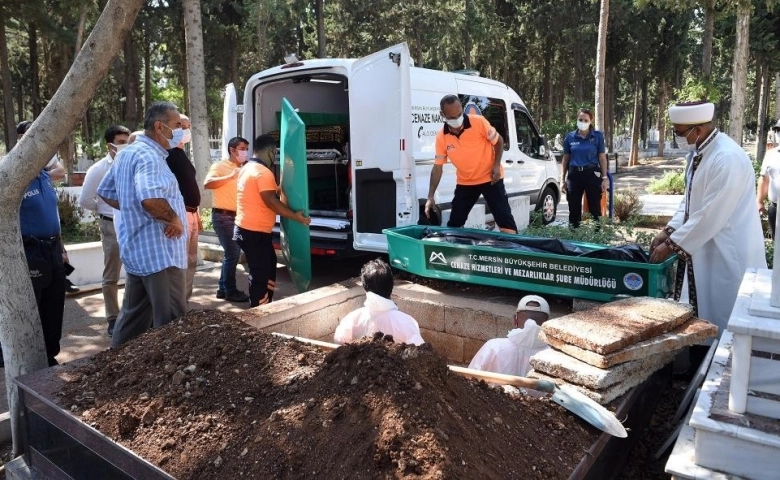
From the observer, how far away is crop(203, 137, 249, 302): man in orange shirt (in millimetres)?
6520

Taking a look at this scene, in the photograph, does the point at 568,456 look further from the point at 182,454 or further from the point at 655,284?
the point at 655,284

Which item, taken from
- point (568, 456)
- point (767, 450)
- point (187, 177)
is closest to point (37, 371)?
point (187, 177)

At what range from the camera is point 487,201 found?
635 cm

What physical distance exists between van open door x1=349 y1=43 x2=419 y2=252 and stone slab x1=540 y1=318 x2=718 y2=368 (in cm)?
340

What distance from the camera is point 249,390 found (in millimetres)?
2771

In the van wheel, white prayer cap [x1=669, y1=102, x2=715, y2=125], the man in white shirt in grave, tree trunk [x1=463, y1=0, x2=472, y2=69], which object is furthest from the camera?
tree trunk [x1=463, y1=0, x2=472, y2=69]

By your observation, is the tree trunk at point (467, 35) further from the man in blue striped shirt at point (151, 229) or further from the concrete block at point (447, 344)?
the man in blue striped shirt at point (151, 229)

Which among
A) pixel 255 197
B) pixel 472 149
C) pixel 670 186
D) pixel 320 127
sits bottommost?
pixel 670 186

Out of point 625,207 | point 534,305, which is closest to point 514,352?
point 534,305

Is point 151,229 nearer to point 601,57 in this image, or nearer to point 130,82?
point 601,57

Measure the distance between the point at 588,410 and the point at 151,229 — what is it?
2.76m

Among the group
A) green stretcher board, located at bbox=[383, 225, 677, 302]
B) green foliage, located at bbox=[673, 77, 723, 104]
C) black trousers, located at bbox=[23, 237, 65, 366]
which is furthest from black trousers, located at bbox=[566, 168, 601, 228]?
green foliage, located at bbox=[673, 77, 723, 104]

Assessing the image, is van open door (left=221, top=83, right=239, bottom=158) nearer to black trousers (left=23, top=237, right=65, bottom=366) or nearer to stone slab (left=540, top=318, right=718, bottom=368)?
black trousers (left=23, top=237, right=65, bottom=366)

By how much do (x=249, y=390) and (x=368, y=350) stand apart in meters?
0.65
